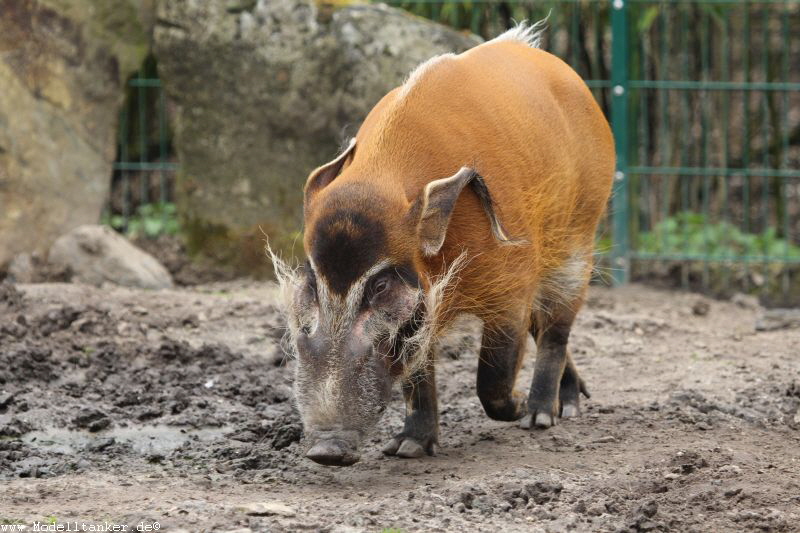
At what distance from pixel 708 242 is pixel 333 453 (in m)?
6.00

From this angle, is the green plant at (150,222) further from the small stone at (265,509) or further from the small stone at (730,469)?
the small stone at (730,469)

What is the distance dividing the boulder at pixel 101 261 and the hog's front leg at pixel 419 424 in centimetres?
335

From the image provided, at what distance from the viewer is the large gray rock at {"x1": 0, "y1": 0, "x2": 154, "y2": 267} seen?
26.9 ft

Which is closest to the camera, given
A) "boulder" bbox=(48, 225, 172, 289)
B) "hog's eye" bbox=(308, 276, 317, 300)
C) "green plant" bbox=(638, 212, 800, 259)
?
"hog's eye" bbox=(308, 276, 317, 300)

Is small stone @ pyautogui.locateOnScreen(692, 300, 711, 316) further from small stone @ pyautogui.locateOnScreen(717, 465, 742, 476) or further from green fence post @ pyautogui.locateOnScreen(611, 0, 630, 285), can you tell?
small stone @ pyautogui.locateOnScreen(717, 465, 742, 476)

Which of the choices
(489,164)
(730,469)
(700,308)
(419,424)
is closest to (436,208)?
(489,164)

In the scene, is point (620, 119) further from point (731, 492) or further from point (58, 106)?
point (731, 492)

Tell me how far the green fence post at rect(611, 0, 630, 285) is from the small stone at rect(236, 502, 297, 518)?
5631mm

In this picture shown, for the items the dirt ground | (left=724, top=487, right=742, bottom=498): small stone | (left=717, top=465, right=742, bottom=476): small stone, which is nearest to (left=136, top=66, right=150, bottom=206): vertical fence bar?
the dirt ground

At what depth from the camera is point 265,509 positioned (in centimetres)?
376

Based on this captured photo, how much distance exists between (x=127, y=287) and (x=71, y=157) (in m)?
1.41

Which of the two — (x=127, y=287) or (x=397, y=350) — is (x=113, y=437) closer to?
(x=397, y=350)

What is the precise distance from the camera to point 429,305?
420 cm

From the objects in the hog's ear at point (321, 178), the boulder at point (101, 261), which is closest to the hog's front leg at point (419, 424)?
the hog's ear at point (321, 178)
